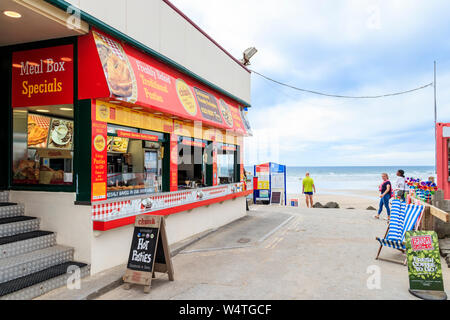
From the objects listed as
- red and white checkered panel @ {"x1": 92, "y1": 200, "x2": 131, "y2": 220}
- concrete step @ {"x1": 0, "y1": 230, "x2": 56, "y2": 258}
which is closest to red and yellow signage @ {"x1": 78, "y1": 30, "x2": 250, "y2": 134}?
red and white checkered panel @ {"x1": 92, "y1": 200, "x2": 131, "y2": 220}

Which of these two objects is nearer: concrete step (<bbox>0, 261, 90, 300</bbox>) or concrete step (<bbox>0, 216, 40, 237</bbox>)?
concrete step (<bbox>0, 261, 90, 300</bbox>)

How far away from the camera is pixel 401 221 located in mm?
6809

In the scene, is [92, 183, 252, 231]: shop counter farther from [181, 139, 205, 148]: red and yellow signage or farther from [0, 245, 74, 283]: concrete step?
[181, 139, 205, 148]: red and yellow signage

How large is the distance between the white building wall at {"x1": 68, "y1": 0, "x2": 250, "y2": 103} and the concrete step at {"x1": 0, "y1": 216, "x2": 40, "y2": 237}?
12.6ft

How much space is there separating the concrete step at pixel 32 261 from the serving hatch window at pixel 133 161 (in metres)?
1.33

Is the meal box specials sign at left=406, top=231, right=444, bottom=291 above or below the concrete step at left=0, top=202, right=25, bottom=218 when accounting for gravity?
below

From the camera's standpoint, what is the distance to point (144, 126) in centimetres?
705

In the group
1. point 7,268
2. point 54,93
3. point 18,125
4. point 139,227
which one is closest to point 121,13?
point 54,93

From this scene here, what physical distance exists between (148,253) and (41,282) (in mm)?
1539

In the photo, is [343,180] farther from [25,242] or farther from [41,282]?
[41,282]

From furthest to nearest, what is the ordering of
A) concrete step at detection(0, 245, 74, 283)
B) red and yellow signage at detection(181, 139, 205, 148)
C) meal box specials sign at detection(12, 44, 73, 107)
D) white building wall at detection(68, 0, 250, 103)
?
red and yellow signage at detection(181, 139, 205, 148)
white building wall at detection(68, 0, 250, 103)
meal box specials sign at detection(12, 44, 73, 107)
concrete step at detection(0, 245, 74, 283)

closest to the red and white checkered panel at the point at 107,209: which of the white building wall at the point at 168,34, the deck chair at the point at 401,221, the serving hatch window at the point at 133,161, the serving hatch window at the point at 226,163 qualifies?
the serving hatch window at the point at 133,161

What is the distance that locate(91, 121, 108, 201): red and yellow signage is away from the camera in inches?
216
